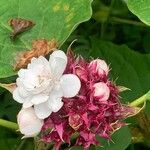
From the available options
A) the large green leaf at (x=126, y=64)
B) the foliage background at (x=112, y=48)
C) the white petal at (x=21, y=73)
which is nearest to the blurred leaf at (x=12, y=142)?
the foliage background at (x=112, y=48)

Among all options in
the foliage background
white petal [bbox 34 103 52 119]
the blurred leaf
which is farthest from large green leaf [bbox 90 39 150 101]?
white petal [bbox 34 103 52 119]

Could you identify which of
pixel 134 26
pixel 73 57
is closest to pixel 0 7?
pixel 73 57

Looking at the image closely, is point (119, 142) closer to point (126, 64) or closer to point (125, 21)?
point (126, 64)

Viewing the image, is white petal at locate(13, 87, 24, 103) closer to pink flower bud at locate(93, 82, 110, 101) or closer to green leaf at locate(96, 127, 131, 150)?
pink flower bud at locate(93, 82, 110, 101)

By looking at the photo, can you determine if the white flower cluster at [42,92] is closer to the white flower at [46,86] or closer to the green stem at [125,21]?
the white flower at [46,86]

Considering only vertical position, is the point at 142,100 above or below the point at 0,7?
below

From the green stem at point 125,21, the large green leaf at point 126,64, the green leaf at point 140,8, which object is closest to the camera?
the green leaf at point 140,8

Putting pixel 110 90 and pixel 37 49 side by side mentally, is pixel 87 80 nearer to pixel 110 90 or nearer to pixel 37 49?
pixel 110 90
